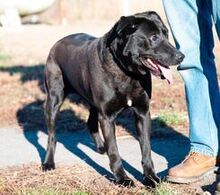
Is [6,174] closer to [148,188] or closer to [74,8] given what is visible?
[148,188]

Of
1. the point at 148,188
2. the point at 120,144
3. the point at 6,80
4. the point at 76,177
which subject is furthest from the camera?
the point at 6,80

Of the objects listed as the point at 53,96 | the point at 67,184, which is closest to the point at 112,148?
the point at 67,184

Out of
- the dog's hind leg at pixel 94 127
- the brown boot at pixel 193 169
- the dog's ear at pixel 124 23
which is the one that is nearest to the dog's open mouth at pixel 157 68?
the dog's ear at pixel 124 23

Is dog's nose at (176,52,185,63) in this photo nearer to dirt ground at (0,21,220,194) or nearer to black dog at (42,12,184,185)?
black dog at (42,12,184,185)

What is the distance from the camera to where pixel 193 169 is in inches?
197

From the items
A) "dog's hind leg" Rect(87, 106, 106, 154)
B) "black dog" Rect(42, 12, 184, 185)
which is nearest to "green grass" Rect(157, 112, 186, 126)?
"dog's hind leg" Rect(87, 106, 106, 154)

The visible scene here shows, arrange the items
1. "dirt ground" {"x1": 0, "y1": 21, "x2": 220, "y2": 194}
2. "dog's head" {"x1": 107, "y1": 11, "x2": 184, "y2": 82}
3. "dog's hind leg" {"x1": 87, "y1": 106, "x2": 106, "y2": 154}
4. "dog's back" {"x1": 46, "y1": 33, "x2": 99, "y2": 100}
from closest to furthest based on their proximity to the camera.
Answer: "dog's head" {"x1": 107, "y1": 11, "x2": 184, "y2": 82} → "dog's back" {"x1": 46, "y1": 33, "x2": 99, "y2": 100} → "dog's hind leg" {"x1": 87, "y1": 106, "x2": 106, "y2": 154} → "dirt ground" {"x1": 0, "y1": 21, "x2": 220, "y2": 194}

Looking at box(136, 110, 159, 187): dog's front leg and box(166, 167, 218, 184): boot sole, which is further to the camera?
box(136, 110, 159, 187): dog's front leg

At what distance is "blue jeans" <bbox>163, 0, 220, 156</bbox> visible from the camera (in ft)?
16.3

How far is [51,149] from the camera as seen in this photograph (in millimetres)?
5867

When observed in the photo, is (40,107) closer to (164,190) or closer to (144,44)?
(144,44)

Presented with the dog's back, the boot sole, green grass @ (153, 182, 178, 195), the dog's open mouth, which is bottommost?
the boot sole

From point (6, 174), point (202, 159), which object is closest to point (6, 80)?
point (6, 174)

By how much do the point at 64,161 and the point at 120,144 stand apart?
0.76m
